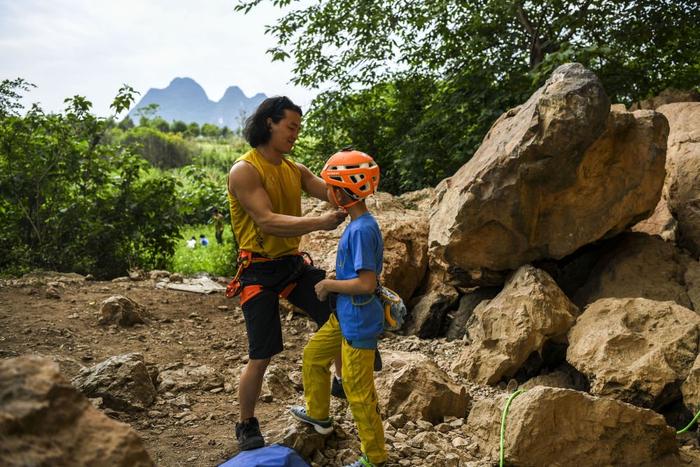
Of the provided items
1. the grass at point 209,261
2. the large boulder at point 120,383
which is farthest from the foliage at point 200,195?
the large boulder at point 120,383

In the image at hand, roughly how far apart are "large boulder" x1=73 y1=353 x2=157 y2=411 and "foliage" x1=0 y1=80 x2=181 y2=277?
423cm

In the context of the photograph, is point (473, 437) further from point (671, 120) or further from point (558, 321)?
point (671, 120)

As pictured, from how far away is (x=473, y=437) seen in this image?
404 cm

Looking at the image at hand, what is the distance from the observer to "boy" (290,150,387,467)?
10.7 ft

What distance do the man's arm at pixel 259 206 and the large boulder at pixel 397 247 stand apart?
246 centimetres

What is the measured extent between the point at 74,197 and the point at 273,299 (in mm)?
5650

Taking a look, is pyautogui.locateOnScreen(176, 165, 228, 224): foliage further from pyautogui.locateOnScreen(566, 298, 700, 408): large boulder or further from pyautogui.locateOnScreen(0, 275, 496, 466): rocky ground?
pyautogui.locateOnScreen(566, 298, 700, 408): large boulder

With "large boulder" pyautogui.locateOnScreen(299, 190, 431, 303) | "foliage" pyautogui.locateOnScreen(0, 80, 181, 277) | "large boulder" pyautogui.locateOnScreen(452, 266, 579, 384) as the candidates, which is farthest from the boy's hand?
"foliage" pyautogui.locateOnScreen(0, 80, 181, 277)

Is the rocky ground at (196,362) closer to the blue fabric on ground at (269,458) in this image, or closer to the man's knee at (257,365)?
the blue fabric on ground at (269,458)

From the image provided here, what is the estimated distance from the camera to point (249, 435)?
3586mm

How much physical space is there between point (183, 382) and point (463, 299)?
277 centimetres

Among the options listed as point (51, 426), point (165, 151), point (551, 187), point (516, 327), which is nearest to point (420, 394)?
point (516, 327)

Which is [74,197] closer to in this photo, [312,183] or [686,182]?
[312,183]

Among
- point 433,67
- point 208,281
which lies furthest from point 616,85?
point 208,281
